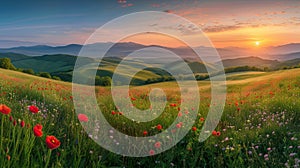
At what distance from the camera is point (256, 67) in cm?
1733

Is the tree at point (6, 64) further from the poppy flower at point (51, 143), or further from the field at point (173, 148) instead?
the poppy flower at point (51, 143)

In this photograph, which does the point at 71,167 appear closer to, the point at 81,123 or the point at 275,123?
the point at 81,123

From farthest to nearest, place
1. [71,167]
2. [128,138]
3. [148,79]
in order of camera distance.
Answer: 1. [148,79]
2. [128,138]
3. [71,167]

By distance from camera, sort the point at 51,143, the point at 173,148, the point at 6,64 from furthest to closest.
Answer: the point at 6,64
the point at 173,148
the point at 51,143

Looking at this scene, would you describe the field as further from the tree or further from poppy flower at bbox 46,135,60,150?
the tree

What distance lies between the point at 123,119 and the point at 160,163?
5.11ft

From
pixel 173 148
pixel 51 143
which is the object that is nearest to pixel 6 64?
pixel 173 148

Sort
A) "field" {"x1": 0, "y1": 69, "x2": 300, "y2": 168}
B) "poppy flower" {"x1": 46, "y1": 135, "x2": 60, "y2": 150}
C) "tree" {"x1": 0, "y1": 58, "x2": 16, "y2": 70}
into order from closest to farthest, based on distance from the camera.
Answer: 1. "poppy flower" {"x1": 46, "y1": 135, "x2": 60, "y2": 150}
2. "field" {"x1": 0, "y1": 69, "x2": 300, "y2": 168}
3. "tree" {"x1": 0, "y1": 58, "x2": 16, "y2": 70}

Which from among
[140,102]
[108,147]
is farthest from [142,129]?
[140,102]

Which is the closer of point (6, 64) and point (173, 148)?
point (173, 148)

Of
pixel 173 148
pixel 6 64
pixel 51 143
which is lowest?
pixel 173 148

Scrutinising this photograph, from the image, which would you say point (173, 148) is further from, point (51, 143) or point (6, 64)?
point (6, 64)

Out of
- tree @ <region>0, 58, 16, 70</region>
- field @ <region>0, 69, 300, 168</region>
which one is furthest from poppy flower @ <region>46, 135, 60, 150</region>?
tree @ <region>0, 58, 16, 70</region>

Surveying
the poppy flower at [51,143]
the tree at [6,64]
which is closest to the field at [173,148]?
the poppy flower at [51,143]
